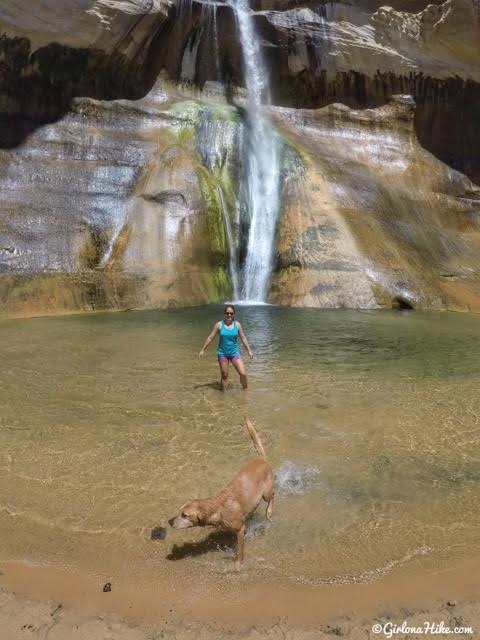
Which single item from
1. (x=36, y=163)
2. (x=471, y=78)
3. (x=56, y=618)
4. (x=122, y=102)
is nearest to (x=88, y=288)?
(x=36, y=163)

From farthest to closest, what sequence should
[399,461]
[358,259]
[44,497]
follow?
[358,259], [399,461], [44,497]

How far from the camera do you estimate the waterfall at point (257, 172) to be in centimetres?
1908

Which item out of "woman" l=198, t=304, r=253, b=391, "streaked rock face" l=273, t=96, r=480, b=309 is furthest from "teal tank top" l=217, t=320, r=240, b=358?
"streaked rock face" l=273, t=96, r=480, b=309

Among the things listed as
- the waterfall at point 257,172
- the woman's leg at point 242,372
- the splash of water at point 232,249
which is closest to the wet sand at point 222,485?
the woman's leg at point 242,372

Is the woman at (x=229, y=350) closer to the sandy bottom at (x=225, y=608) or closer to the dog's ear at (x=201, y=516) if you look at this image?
the dog's ear at (x=201, y=516)

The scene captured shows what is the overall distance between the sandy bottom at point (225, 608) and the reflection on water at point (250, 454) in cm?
17

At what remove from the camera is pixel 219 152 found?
2067 centimetres

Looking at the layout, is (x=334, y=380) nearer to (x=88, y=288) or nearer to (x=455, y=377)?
(x=455, y=377)

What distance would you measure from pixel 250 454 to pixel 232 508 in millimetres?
1580

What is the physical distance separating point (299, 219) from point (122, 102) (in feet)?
Result: 28.1

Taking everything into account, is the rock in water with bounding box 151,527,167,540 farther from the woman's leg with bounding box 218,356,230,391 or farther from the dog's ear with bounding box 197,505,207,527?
the woman's leg with bounding box 218,356,230,391

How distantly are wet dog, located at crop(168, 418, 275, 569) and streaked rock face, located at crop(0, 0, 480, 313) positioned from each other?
12.8m

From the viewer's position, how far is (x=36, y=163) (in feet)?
60.0

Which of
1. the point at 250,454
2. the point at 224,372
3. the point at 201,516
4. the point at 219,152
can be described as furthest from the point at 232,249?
the point at 201,516
